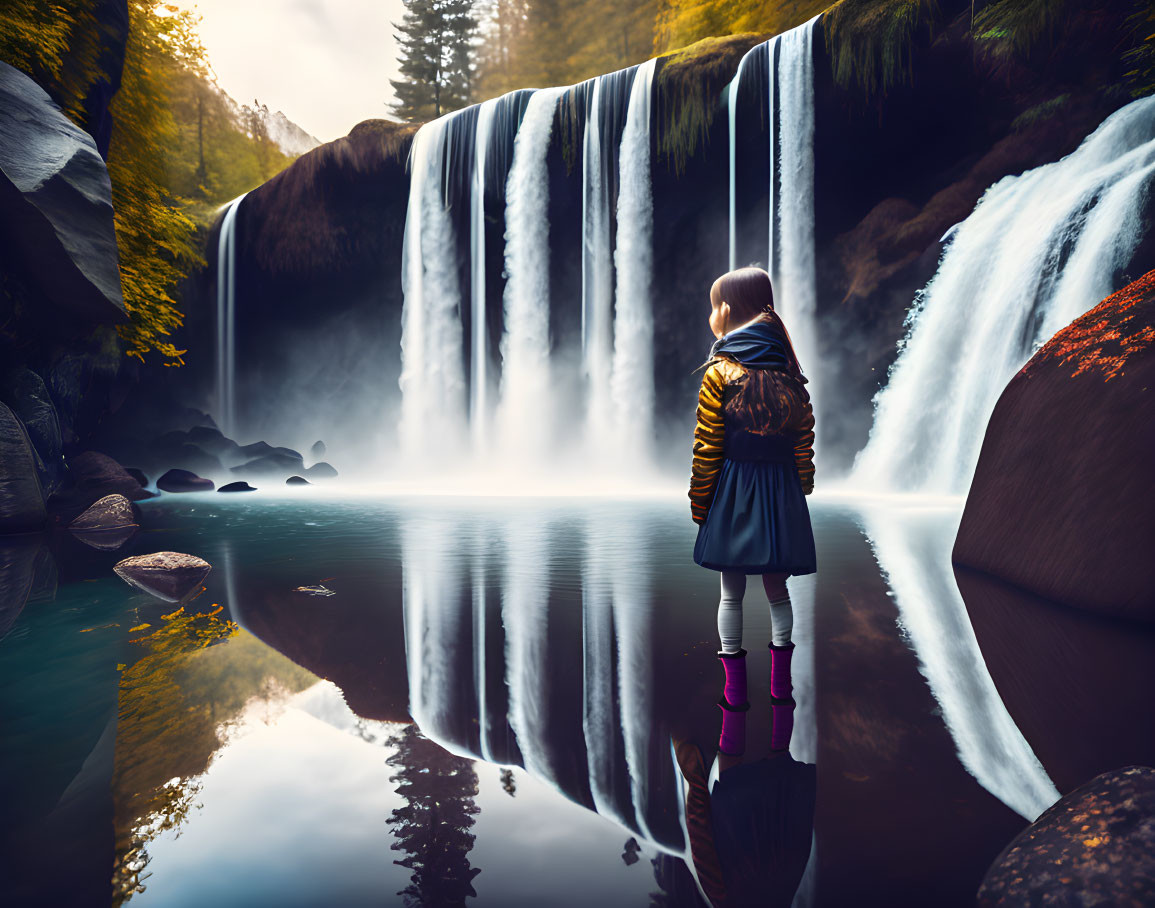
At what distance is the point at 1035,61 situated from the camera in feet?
41.8

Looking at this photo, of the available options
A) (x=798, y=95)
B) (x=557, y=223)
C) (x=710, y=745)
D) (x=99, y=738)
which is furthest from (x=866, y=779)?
(x=557, y=223)

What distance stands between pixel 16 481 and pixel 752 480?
9779 millimetres

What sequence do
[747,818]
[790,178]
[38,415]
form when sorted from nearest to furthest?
[747,818]
[38,415]
[790,178]

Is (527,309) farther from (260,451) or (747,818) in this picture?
(747,818)

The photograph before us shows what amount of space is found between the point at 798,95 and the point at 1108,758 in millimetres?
15500

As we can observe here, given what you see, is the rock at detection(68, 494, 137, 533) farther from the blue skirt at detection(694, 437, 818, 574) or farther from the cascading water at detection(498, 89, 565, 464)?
the cascading water at detection(498, 89, 565, 464)

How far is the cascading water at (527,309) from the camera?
58.0ft

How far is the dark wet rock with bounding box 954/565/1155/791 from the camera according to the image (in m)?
2.14

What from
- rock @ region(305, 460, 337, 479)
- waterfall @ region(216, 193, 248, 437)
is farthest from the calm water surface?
waterfall @ region(216, 193, 248, 437)

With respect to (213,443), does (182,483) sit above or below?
below

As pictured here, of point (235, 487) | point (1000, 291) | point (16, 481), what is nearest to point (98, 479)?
point (235, 487)

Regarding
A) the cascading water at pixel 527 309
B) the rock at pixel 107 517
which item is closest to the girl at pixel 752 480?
the rock at pixel 107 517

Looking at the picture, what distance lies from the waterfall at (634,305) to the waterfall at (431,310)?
16.5 feet

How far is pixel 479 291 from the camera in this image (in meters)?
19.0
